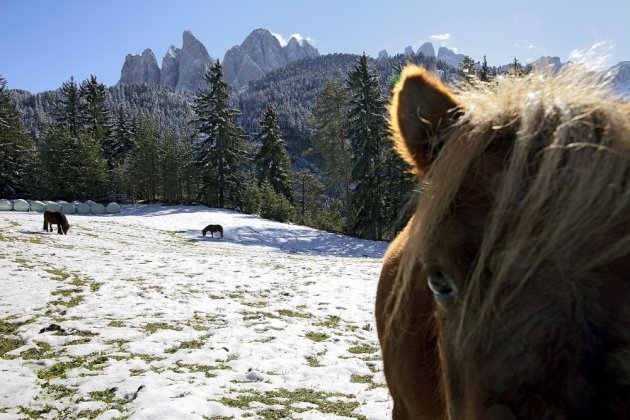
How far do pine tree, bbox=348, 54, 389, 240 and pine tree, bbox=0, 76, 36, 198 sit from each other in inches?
1410

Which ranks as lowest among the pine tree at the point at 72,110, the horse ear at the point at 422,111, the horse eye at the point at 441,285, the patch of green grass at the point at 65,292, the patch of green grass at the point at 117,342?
the patch of green grass at the point at 117,342

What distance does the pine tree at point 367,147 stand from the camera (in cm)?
3136

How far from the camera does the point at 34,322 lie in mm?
7301

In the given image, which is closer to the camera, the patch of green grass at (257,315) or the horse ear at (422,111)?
the horse ear at (422,111)

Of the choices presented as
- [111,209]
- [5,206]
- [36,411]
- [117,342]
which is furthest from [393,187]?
[36,411]

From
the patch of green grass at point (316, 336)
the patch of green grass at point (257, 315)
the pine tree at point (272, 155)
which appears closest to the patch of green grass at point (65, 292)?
the patch of green grass at point (257, 315)

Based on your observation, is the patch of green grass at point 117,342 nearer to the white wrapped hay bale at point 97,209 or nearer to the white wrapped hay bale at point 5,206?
the white wrapped hay bale at point 5,206

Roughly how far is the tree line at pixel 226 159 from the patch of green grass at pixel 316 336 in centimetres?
2172

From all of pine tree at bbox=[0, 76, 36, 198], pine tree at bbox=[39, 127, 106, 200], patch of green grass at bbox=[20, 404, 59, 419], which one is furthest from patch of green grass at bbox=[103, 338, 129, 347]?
pine tree at bbox=[0, 76, 36, 198]

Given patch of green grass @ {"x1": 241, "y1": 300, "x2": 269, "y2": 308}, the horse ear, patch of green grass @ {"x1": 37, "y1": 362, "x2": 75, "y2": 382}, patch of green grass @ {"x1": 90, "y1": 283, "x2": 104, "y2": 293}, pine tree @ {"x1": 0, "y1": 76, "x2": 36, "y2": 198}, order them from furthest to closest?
pine tree @ {"x1": 0, "y1": 76, "x2": 36, "y2": 198}
patch of green grass @ {"x1": 90, "y1": 283, "x2": 104, "y2": 293}
patch of green grass @ {"x1": 241, "y1": 300, "x2": 269, "y2": 308}
patch of green grass @ {"x1": 37, "y1": 362, "x2": 75, "y2": 382}
the horse ear

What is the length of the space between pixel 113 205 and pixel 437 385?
132ft

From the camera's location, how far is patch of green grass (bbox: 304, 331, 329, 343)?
707cm

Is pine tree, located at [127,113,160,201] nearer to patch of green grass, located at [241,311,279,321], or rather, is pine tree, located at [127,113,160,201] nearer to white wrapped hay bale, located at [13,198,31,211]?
white wrapped hay bale, located at [13,198,31,211]

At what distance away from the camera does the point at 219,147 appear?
139ft
